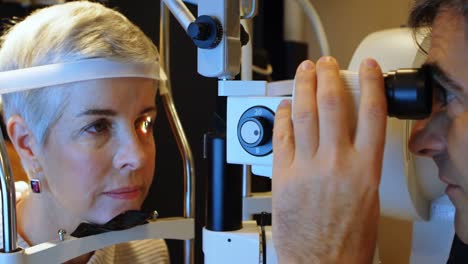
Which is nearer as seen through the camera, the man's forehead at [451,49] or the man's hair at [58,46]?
Answer: the man's forehead at [451,49]

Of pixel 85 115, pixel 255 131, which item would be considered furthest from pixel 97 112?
pixel 255 131

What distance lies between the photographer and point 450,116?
68cm

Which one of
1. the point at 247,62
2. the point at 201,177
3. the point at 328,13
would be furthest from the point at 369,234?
the point at 328,13

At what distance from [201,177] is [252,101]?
75cm

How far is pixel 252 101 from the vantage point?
0.66 metres

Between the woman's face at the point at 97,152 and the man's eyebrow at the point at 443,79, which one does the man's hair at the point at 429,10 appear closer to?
the man's eyebrow at the point at 443,79

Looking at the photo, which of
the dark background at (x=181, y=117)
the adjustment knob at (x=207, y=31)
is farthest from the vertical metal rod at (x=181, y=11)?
the dark background at (x=181, y=117)

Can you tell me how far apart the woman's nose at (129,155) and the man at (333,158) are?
0.35m

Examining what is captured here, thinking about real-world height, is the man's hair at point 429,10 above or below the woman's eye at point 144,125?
above

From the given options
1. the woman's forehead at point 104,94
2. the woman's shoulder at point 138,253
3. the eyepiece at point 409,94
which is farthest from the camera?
the woman's shoulder at point 138,253

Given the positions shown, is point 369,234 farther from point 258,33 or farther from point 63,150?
point 258,33

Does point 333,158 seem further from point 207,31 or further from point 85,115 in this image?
point 85,115

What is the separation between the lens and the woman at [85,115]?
917 mm

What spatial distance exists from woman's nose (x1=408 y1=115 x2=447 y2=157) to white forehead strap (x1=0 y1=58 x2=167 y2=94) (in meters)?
0.49
